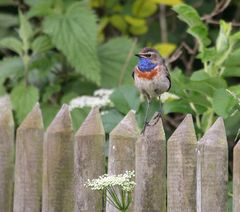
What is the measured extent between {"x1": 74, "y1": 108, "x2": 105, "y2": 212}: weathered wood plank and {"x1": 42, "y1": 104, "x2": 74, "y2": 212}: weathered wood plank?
0.10m

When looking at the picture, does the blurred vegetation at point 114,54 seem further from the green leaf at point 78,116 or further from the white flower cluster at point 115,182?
the white flower cluster at point 115,182

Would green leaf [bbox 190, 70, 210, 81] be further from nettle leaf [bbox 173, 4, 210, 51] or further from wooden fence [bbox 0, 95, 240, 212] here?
wooden fence [bbox 0, 95, 240, 212]

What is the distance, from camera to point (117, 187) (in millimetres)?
4449

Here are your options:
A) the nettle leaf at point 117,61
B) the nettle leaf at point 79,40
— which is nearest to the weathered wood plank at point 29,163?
the nettle leaf at point 79,40

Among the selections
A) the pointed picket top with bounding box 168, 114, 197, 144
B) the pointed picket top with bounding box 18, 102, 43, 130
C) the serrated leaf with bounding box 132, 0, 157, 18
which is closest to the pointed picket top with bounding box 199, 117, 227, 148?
the pointed picket top with bounding box 168, 114, 197, 144

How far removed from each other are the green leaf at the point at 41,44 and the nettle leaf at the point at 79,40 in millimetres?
67

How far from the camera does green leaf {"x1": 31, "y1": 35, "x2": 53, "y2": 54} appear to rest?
259 inches

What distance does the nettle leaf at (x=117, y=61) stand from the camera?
6.72 meters

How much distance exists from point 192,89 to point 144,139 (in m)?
0.98

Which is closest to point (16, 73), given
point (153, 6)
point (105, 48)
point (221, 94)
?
point (105, 48)

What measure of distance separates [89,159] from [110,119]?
97cm

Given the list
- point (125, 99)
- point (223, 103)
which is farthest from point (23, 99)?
point (223, 103)

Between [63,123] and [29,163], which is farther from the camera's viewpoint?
[29,163]

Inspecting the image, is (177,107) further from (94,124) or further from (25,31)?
(25,31)
